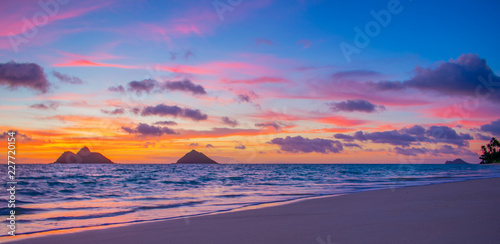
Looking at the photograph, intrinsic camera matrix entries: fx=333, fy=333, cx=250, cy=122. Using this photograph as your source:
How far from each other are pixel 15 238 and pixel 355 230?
8360 millimetres

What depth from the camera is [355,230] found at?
734 cm

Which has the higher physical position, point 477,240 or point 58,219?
point 477,240

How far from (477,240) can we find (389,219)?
9.43 ft

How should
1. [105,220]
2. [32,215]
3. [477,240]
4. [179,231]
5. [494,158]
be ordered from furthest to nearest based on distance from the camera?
[494,158] → [32,215] → [105,220] → [179,231] → [477,240]

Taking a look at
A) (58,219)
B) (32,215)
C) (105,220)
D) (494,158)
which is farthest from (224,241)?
(494,158)

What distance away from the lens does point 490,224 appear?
24.1 ft

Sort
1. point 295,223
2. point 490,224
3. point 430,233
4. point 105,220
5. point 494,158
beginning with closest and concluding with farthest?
point 430,233 < point 490,224 < point 295,223 < point 105,220 < point 494,158

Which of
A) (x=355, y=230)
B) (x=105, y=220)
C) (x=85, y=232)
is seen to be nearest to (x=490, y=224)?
(x=355, y=230)

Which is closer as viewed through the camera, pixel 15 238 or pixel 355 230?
pixel 355 230

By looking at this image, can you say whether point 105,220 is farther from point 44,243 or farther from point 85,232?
point 44,243

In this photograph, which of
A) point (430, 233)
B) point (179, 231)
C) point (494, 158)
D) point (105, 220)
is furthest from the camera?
point (494, 158)

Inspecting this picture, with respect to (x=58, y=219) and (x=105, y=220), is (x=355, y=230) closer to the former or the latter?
(x=105, y=220)

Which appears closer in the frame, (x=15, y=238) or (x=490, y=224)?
(x=490, y=224)

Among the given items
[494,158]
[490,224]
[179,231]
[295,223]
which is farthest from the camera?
[494,158]
